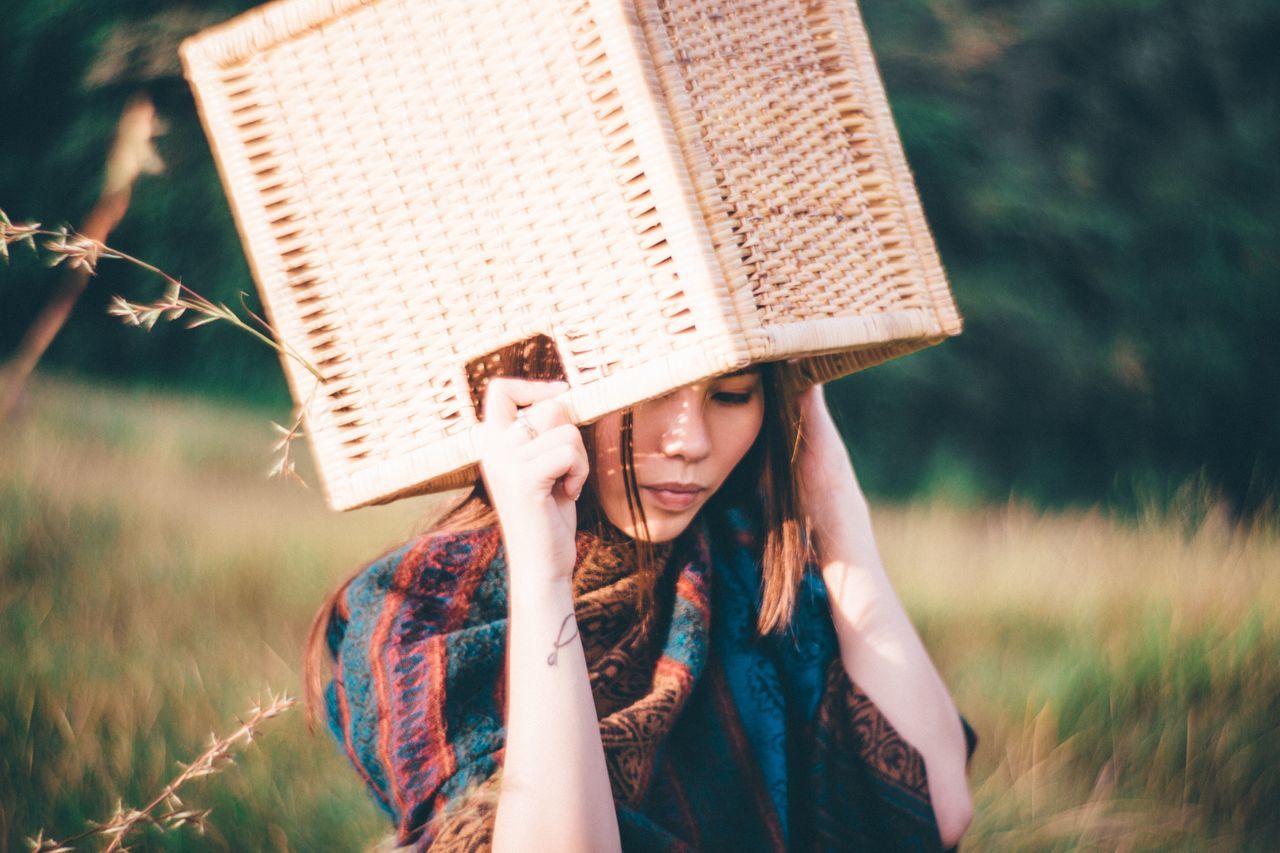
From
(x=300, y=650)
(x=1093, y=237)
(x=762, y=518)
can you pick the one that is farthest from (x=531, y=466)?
(x=1093, y=237)

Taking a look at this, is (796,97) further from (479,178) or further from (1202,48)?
(1202,48)

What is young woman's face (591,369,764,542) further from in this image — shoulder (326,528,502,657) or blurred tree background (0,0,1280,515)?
blurred tree background (0,0,1280,515)

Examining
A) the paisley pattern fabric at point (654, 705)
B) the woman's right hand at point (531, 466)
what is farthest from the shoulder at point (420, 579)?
the woman's right hand at point (531, 466)

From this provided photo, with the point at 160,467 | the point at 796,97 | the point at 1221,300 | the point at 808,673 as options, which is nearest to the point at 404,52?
the point at 796,97

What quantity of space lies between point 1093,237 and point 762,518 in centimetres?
399

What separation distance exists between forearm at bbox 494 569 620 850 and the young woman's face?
0.90ft

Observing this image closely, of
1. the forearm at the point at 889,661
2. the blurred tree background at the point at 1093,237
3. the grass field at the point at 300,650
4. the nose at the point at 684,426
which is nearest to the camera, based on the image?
the nose at the point at 684,426

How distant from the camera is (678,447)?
140 centimetres

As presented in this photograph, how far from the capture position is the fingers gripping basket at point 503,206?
41.3 inches

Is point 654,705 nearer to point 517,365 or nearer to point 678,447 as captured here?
point 678,447

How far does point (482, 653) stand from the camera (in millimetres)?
1455

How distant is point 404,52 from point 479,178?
0.54ft

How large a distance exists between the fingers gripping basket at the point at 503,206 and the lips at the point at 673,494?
1.27 ft

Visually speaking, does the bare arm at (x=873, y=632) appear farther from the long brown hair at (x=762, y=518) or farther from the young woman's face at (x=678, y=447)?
the young woman's face at (x=678, y=447)
